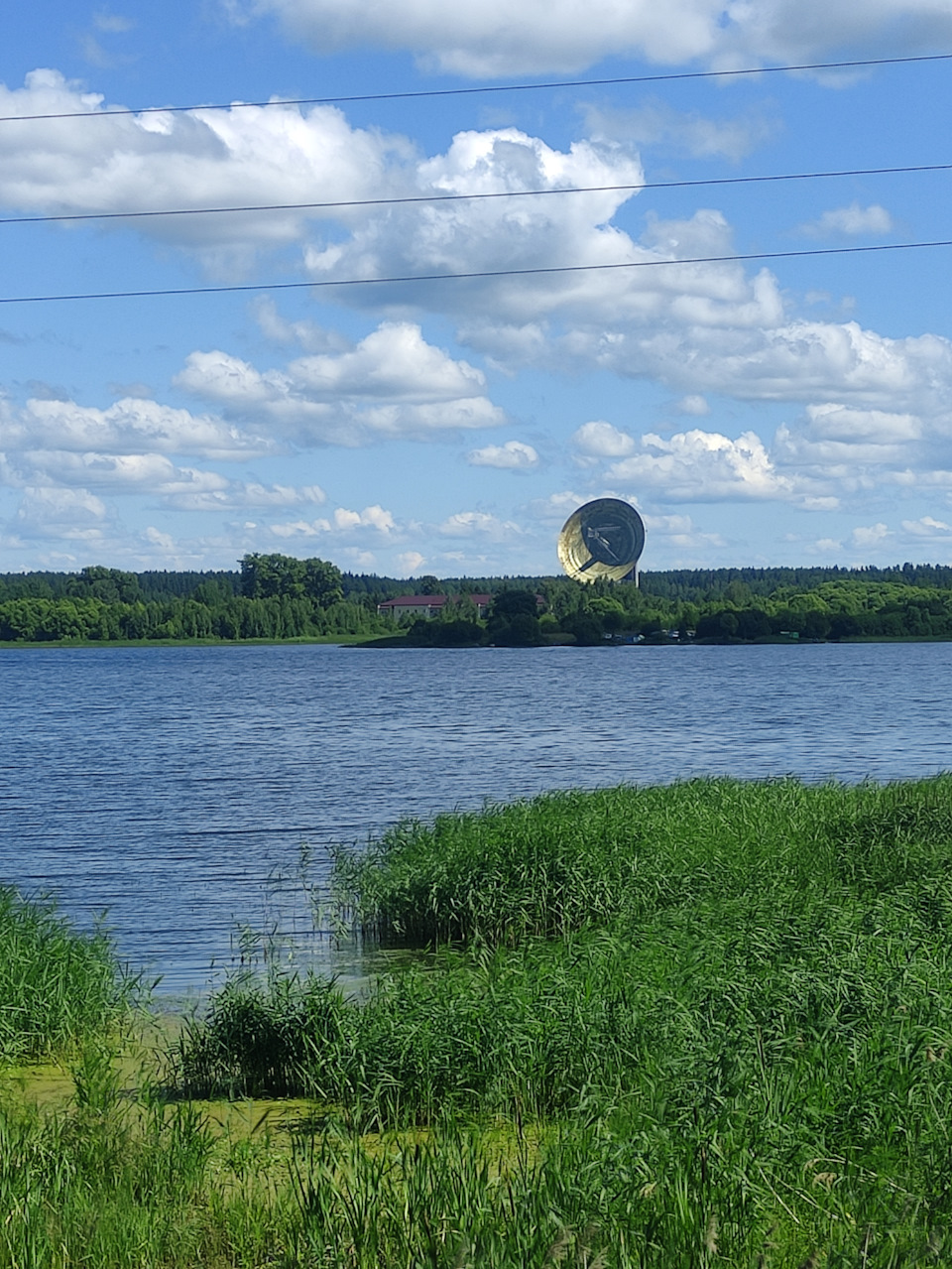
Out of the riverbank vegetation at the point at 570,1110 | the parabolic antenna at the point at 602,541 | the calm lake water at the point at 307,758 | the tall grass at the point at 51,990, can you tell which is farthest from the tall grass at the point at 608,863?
the parabolic antenna at the point at 602,541

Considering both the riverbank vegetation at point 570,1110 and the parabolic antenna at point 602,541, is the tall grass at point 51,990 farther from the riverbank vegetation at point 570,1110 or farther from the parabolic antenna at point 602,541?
the parabolic antenna at point 602,541

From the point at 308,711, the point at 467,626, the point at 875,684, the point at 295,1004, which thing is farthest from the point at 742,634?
the point at 295,1004

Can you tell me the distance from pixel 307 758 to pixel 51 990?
33988 millimetres

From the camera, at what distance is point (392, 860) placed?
20.3 m

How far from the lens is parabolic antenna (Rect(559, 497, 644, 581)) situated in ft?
568

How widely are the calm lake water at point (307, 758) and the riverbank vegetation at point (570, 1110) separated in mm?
5648

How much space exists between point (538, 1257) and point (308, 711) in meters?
68.6

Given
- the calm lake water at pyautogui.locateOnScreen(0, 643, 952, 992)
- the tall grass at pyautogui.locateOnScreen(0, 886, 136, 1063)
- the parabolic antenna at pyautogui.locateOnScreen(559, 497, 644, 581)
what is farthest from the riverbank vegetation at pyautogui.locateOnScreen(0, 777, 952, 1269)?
the parabolic antenna at pyautogui.locateOnScreen(559, 497, 644, 581)

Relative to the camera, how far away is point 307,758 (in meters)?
47.0

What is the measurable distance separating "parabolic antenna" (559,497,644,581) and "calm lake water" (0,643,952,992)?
66.1 m

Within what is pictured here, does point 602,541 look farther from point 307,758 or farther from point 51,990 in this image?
point 51,990

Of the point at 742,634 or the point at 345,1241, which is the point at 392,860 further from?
the point at 742,634

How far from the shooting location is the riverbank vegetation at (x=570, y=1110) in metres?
6.65

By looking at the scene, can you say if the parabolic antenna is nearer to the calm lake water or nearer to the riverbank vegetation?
the calm lake water
